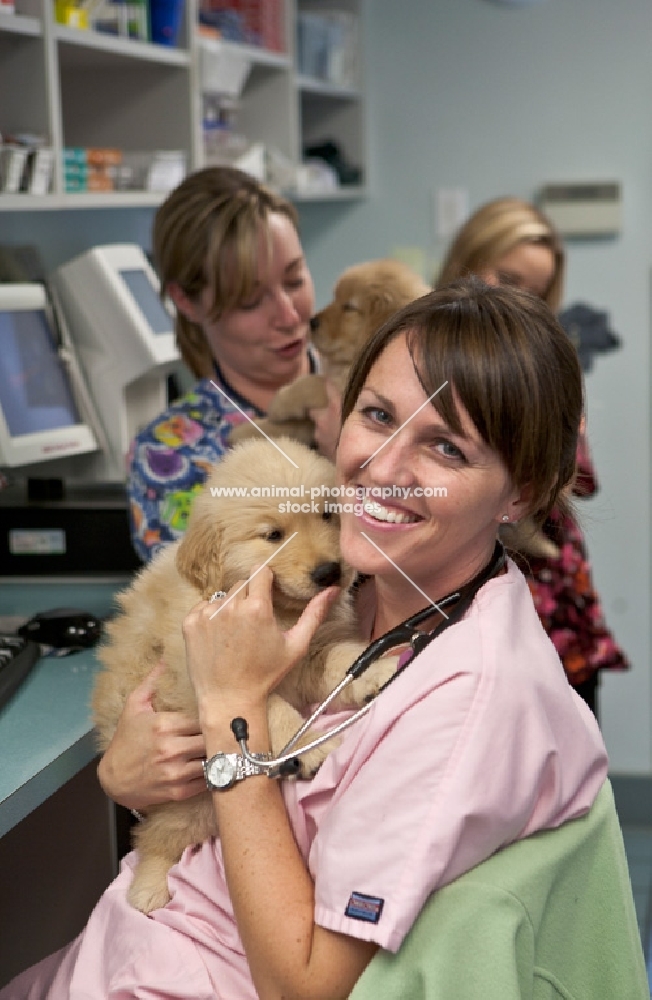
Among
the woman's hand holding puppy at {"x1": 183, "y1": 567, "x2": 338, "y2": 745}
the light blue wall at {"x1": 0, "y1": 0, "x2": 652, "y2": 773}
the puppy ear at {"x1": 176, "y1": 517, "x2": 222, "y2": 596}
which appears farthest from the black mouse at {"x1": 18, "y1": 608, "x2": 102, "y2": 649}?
the light blue wall at {"x1": 0, "y1": 0, "x2": 652, "y2": 773}

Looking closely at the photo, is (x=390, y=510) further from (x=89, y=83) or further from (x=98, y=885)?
(x=89, y=83)

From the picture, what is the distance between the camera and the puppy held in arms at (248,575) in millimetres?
1336

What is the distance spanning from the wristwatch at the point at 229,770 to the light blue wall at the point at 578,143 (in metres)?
2.89

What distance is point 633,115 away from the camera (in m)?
3.93

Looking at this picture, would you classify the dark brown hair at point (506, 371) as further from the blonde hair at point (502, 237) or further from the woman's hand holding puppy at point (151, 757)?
the blonde hair at point (502, 237)

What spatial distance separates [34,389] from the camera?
95.8 inches

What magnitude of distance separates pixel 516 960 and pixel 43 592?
138 centimetres

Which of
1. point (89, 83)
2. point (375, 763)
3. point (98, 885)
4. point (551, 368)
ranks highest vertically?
point (89, 83)

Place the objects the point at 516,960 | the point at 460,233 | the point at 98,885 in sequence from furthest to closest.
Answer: the point at 460,233 < the point at 98,885 < the point at 516,960

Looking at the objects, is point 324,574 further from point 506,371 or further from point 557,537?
point 557,537

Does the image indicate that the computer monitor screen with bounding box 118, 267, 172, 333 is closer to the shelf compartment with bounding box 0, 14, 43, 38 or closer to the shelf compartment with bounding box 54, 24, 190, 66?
the shelf compartment with bounding box 54, 24, 190, 66

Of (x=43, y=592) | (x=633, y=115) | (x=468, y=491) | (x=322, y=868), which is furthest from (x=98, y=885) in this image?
(x=633, y=115)

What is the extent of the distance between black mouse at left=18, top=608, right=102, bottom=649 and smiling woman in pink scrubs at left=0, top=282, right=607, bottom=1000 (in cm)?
57

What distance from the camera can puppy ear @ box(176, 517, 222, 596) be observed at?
1354 millimetres
